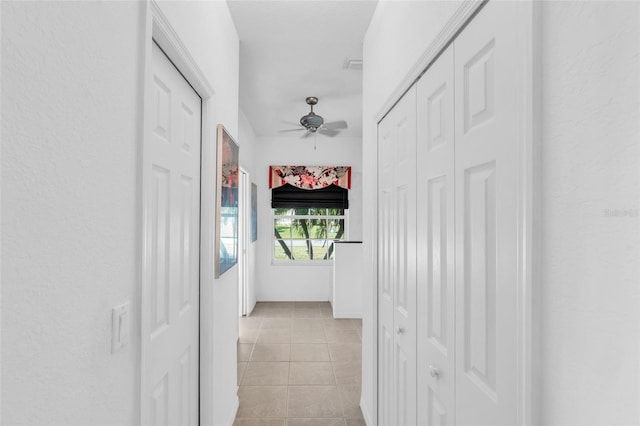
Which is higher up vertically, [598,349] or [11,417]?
[598,349]

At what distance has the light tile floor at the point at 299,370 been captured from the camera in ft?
8.23

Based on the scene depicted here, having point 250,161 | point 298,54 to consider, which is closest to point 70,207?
point 298,54

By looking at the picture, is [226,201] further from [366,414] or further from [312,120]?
[312,120]

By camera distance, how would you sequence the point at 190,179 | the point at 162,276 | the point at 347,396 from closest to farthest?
1. the point at 162,276
2. the point at 190,179
3. the point at 347,396

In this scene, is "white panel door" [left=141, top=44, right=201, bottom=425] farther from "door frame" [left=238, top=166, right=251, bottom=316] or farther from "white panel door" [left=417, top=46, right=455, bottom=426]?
"door frame" [left=238, top=166, right=251, bottom=316]

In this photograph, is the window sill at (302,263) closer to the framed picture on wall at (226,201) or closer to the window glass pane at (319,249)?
the window glass pane at (319,249)

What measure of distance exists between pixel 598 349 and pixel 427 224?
2.62ft

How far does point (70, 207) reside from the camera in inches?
29.4

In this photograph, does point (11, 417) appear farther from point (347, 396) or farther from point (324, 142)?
point (324, 142)

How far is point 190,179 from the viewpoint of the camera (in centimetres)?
168

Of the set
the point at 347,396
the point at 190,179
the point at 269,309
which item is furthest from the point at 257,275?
the point at 190,179

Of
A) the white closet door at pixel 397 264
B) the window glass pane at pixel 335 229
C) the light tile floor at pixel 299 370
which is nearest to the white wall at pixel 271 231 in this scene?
the window glass pane at pixel 335 229

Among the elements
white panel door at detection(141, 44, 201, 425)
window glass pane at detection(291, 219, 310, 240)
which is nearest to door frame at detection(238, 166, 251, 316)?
window glass pane at detection(291, 219, 310, 240)

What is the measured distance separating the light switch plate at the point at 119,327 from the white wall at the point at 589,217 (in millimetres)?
966
